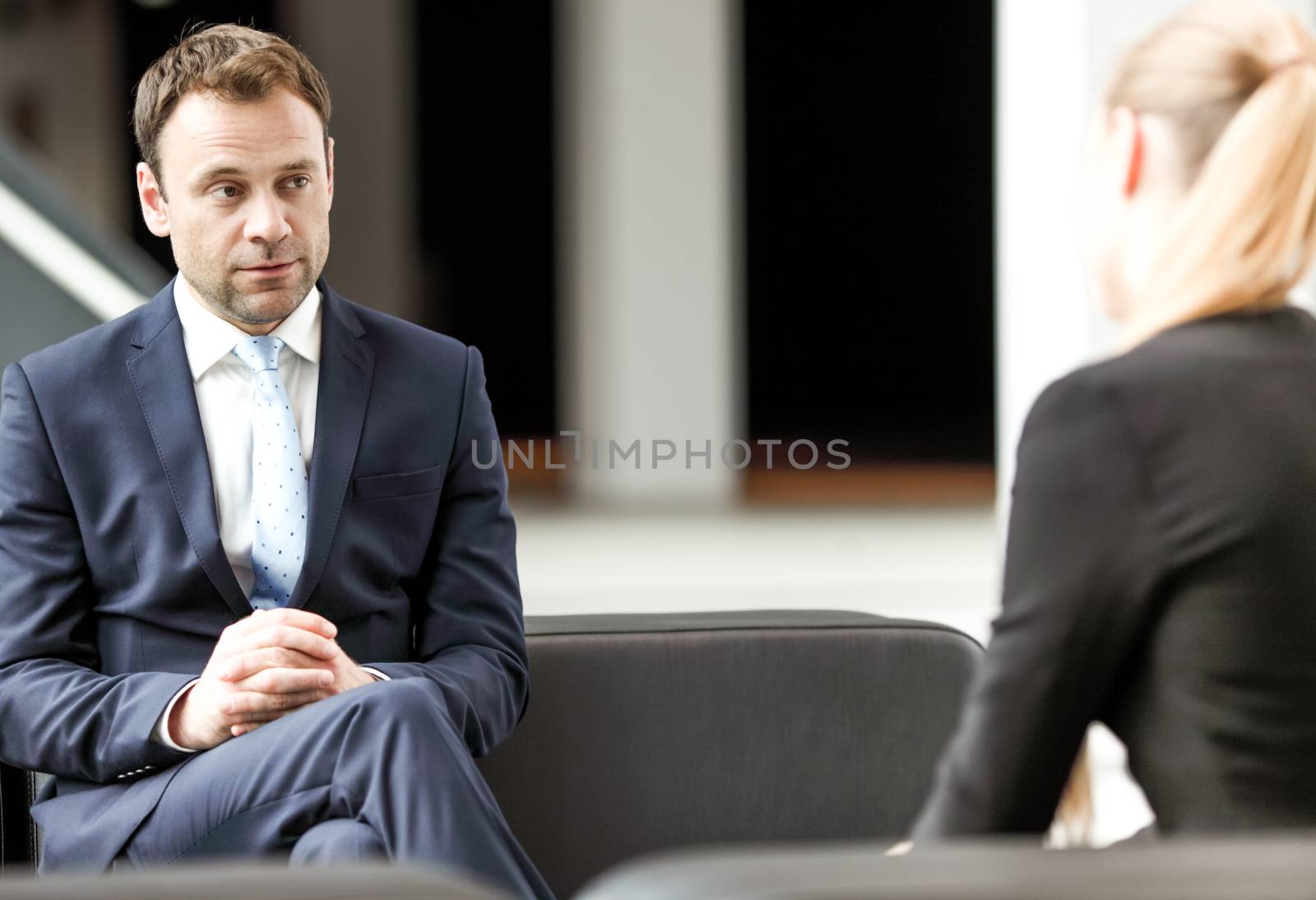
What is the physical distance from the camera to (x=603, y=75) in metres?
7.16

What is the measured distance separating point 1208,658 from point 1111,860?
286 mm

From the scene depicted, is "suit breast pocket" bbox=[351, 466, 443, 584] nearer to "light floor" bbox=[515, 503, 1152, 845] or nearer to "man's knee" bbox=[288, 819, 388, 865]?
"man's knee" bbox=[288, 819, 388, 865]

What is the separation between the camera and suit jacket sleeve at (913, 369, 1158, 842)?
0.81 meters

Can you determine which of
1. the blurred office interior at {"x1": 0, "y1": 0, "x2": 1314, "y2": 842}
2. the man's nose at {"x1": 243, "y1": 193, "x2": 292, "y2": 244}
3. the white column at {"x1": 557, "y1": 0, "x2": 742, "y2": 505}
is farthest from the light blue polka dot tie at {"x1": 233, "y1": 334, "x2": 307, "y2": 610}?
the white column at {"x1": 557, "y1": 0, "x2": 742, "y2": 505}

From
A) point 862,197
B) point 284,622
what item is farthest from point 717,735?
point 862,197

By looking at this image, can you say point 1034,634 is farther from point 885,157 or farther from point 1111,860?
point 885,157

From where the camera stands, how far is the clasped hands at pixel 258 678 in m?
1.46

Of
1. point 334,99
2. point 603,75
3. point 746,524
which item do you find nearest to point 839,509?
point 746,524

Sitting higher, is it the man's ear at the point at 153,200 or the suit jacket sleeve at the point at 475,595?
the man's ear at the point at 153,200

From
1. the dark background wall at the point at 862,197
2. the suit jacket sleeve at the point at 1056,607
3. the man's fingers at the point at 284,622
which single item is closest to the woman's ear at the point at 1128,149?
the suit jacket sleeve at the point at 1056,607

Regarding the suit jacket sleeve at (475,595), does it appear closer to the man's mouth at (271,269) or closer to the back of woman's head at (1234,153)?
the man's mouth at (271,269)

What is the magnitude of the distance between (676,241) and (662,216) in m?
0.13

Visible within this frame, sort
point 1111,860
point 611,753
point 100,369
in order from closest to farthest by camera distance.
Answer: point 1111,860 < point 100,369 < point 611,753

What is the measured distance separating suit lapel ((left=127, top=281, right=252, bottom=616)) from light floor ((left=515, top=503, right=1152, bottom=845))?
294 cm
